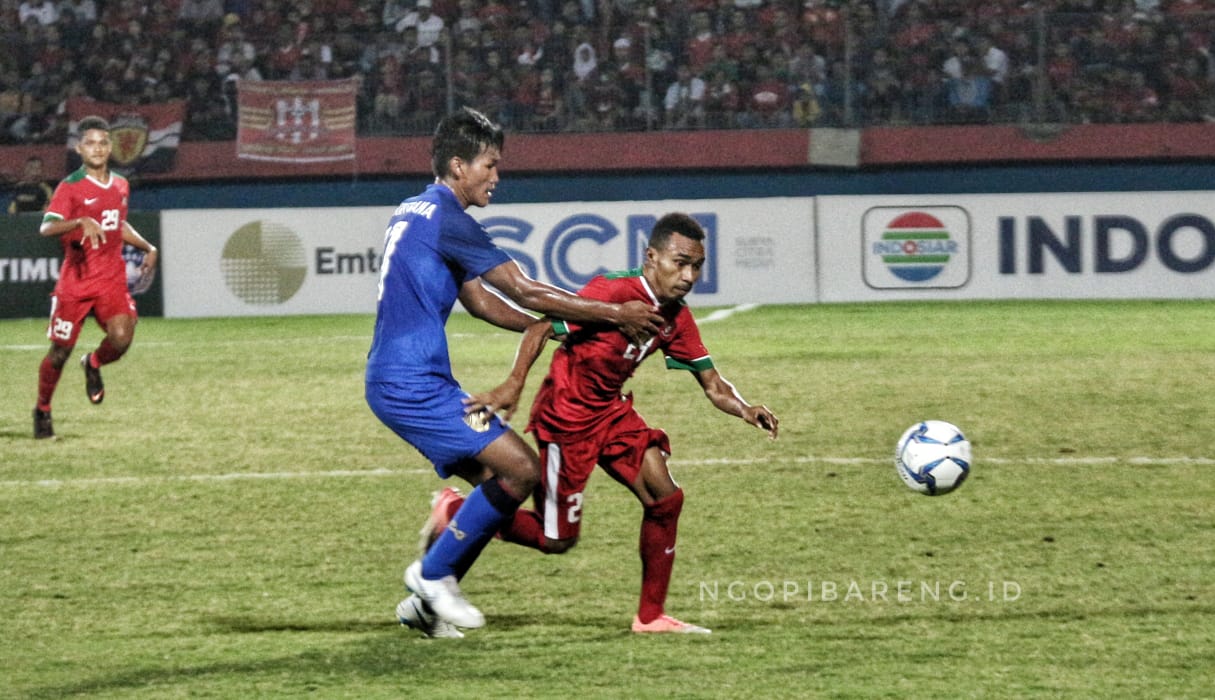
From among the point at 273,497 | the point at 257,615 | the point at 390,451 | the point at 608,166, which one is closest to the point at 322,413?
the point at 390,451

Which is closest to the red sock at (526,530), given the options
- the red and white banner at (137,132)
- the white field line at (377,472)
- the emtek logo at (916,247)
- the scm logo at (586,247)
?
the white field line at (377,472)

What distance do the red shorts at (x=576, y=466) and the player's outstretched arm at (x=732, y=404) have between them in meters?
0.37

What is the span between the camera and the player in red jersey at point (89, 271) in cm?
1091

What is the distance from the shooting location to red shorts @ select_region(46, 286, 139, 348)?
1107 centimetres

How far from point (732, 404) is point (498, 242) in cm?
1376

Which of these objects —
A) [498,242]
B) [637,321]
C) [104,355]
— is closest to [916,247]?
[498,242]

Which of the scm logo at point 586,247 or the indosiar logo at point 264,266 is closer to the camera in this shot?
the scm logo at point 586,247

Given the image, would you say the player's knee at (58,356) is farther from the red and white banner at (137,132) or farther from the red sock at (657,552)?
the red and white banner at (137,132)

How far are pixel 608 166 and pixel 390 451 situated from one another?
1314 centimetres

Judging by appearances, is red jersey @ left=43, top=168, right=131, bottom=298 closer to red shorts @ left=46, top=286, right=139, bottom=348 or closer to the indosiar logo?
red shorts @ left=46, top=286, right=139, bottom=348

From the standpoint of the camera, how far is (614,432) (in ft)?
18.4

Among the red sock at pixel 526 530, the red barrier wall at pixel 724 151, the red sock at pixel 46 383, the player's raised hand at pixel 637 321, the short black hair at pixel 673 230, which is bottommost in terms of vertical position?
the red sock at pixel 46 383

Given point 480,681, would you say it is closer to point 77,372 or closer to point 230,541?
point 230,541

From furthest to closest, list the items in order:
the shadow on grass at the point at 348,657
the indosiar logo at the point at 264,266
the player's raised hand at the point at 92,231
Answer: the indosiar logo at the point at 264,266
the player's raised hand at the point at 92,231
the shadow on grass at the point at 348,657
